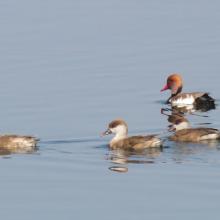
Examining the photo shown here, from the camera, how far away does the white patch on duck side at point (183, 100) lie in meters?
23.2

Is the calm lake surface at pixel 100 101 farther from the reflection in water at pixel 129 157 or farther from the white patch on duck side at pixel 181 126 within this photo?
the white patch on duck side at pixel 181 126

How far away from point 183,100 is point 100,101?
7.79ft

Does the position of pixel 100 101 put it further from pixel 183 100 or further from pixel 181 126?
pixel 181 126

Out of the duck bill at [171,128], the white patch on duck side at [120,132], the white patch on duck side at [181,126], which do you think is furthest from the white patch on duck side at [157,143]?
the duck bill at [171,128]

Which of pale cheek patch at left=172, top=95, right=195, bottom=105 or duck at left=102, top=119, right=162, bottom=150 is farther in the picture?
pale cheek patch at left=172, top=95, right=195, bottom=105

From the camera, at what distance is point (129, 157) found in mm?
17562

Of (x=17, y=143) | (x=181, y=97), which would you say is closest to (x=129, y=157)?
(x=17, y=143)

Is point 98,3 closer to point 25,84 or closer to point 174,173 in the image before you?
point 25,84

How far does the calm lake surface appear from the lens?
14.6m

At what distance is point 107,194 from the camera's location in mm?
14898

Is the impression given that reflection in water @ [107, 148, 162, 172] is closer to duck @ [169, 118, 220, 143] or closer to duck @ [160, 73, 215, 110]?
duck @ [169, 118, 220, 143]

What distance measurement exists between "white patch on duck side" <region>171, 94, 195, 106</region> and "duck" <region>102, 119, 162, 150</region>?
4967 mm

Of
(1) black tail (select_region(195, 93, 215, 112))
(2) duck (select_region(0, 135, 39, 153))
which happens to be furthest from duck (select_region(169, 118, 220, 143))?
(1) black tail (select_region(195, 93, 215, 112))

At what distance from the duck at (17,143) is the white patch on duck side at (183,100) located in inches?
235
